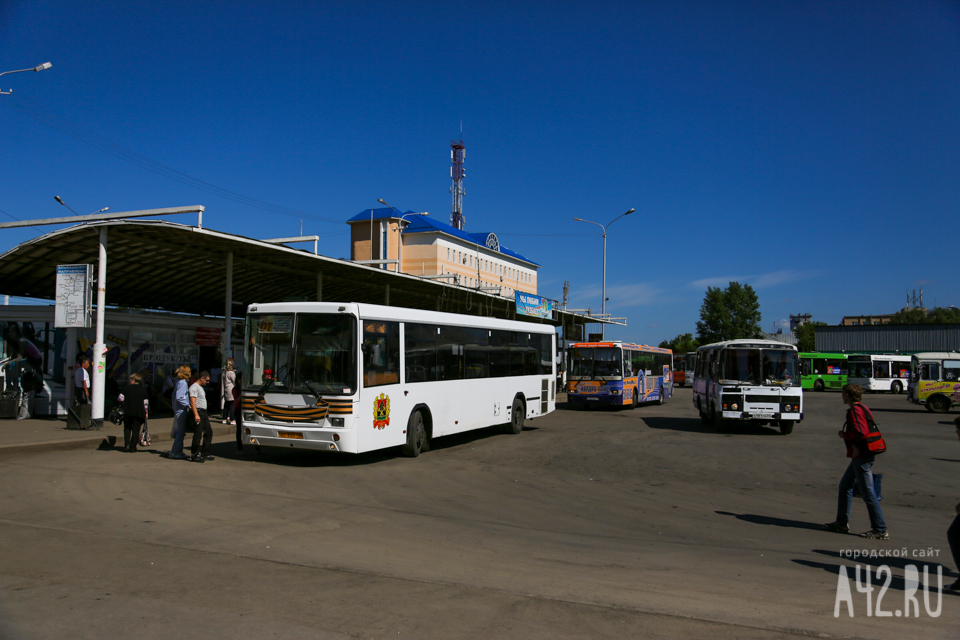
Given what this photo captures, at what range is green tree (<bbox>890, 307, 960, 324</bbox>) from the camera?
115 m

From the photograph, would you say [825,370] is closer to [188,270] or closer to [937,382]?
[937,382]

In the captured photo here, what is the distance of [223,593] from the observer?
5.30m

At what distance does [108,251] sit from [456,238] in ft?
225

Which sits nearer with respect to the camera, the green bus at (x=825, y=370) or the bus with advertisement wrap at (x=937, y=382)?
the bus with advertisement wrap at (x=937, y=382)

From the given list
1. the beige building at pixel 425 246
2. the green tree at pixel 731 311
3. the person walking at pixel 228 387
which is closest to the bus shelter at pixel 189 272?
the person walking at pixel 228 387

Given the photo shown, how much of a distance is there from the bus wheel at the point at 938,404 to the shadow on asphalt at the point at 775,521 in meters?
26.9

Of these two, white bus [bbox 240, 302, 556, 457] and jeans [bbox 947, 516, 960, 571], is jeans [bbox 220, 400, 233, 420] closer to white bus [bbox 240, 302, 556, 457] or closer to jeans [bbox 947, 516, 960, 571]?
white bus [bbox 240, 302, 556, 457]

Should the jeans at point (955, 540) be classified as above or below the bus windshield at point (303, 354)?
below

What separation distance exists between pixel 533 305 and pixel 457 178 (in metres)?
73.6

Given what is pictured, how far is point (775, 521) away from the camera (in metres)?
8.72

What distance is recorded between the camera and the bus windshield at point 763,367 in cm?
1900

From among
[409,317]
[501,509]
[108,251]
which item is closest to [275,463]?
[409,317]

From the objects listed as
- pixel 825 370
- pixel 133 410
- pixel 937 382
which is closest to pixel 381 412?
pixel 133 410

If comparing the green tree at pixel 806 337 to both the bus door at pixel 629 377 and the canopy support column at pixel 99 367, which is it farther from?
the canopy support column at pixel 99 367
